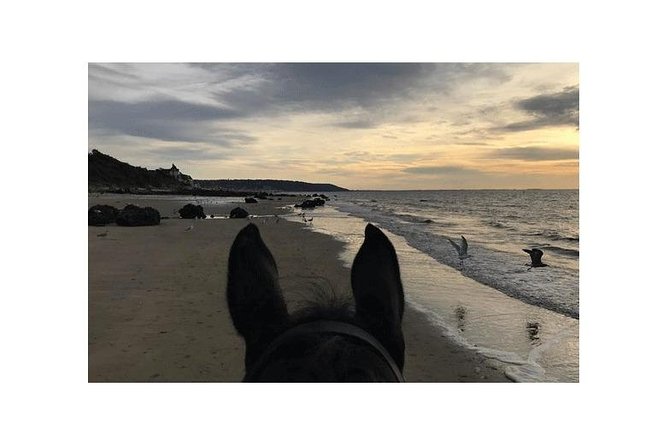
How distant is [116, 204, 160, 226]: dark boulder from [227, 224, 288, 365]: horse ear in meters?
4.73

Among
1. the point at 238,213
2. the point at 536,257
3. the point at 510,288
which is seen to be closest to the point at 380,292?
the point at 510,288

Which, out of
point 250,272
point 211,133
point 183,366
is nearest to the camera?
point 250,272

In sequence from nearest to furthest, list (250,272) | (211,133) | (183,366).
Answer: (250,272)
(183,366)
(211,133)

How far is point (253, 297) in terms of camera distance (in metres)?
1.37

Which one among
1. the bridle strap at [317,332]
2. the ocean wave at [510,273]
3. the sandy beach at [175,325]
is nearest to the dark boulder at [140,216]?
the sandy beach at [175,325]

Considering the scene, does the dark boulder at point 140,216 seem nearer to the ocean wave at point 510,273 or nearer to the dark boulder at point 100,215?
the dark boulder at point 100,215

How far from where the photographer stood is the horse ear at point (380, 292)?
1.41m

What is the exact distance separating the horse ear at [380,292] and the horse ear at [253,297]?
0.75 feet

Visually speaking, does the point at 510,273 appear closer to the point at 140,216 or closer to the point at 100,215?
the point at 100,215

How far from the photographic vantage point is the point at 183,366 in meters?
2.78

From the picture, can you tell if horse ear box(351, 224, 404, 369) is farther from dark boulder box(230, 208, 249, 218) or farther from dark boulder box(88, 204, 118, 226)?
dark boulder box(230, 208, 249, 218)
